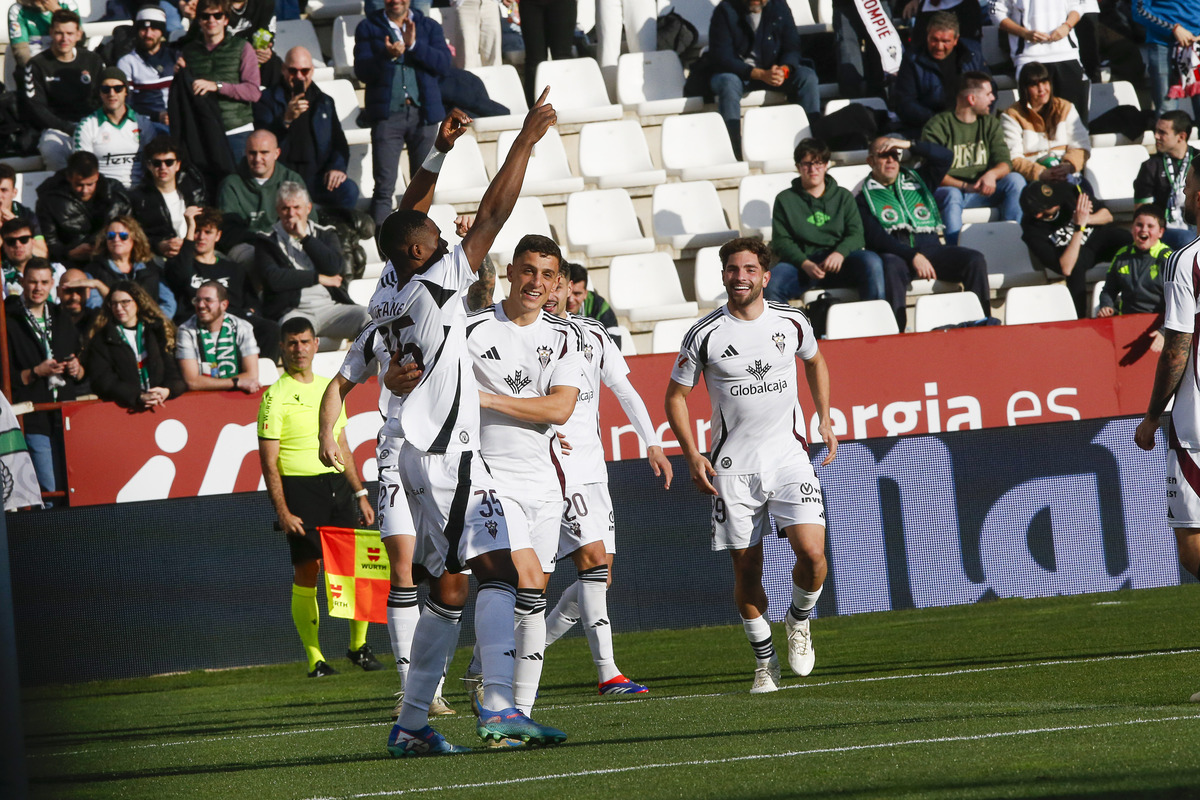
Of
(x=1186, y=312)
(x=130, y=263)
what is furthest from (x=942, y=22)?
(x=1186, y=312)

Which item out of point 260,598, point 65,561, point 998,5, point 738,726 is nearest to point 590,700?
point 738,726

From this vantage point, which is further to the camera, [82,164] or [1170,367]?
[82,164]

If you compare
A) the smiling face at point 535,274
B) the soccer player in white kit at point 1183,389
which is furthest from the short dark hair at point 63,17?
the soccer player in white kit at point 1183,389

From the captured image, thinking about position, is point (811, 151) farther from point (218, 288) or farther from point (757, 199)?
point (218, 288)

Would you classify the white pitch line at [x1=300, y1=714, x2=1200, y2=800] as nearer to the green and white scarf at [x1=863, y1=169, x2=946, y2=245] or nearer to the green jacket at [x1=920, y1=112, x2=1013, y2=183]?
the green and white scarf at [x1=863, y1=169, x2=946, y2=245]

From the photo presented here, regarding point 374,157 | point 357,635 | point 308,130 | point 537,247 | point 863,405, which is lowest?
point 357,635

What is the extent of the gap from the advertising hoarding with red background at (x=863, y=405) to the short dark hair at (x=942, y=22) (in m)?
4.48

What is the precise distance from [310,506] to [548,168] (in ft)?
22.0

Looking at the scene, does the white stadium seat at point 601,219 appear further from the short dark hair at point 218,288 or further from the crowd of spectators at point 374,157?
the short dark hair at point 218,288

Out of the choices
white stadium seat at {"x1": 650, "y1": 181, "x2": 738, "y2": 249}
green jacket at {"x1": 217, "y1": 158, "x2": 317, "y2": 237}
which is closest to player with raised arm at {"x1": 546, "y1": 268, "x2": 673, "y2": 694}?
green jacket at {"x1": 217, "y1": 158, "x2": 317, "y2": 237}

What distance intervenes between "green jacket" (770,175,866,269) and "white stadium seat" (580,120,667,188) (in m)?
2.29

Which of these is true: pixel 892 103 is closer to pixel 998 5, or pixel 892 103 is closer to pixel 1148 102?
pixel 998 5

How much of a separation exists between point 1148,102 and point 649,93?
584 cm

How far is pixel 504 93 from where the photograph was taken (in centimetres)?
1747
